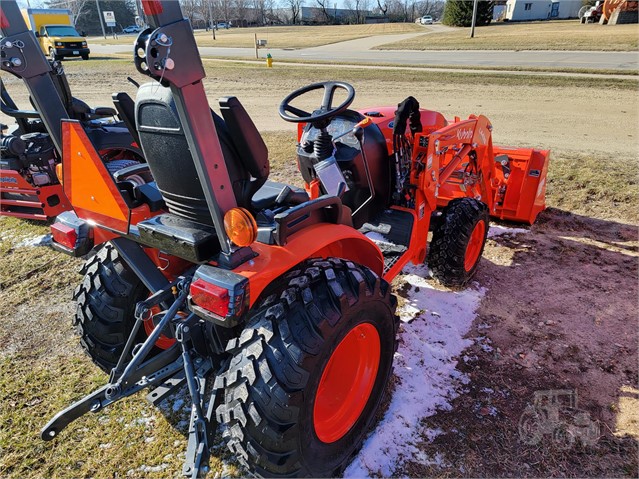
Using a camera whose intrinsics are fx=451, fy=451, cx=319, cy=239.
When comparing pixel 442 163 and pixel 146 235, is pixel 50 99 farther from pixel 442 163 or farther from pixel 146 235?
pixel 442 163

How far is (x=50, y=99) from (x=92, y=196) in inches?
19.8

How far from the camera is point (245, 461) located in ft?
6.30

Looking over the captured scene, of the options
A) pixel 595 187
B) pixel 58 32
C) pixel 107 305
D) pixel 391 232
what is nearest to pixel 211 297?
pixel 107 305

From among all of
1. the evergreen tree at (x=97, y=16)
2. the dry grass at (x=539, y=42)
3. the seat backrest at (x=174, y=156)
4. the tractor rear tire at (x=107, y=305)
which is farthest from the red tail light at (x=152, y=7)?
the dry grass at (x=539, y=42)

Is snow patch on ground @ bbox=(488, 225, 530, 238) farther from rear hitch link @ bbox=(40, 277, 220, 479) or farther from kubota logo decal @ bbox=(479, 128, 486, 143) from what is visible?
rear hitch link @ bbox=(40, 277, 220, 479)

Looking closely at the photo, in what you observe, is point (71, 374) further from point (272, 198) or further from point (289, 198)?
point (289, 198)

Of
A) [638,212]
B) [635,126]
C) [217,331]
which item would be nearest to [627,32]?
[635,126]

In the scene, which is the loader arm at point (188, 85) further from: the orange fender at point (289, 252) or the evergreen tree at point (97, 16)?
the evergreen tree at point (97, 16)

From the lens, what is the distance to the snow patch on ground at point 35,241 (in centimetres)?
495

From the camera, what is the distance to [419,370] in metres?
2.95

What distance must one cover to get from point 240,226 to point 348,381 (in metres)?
1.16

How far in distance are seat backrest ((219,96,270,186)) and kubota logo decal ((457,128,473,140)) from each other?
2279 mm

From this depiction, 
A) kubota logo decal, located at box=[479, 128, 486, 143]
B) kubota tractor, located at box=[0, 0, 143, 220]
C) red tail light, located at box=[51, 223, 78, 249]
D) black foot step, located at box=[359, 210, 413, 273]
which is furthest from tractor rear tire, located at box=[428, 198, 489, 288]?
kubota tractor, located at box=[0, 0, 143, 220]

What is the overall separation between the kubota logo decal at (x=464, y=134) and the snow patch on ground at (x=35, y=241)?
4367 mm
